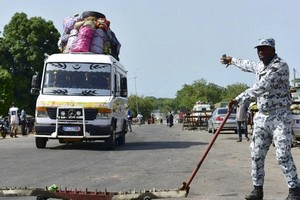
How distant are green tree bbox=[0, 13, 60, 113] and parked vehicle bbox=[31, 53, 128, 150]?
116 feet

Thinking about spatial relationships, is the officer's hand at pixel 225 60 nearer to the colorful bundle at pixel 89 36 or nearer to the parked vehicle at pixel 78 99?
the parked vehicle at pixel 78 99

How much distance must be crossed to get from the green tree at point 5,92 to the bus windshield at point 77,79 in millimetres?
27078

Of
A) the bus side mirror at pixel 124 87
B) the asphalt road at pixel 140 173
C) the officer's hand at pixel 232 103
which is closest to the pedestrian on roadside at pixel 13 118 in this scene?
the bus side mirror at pixel 124 87

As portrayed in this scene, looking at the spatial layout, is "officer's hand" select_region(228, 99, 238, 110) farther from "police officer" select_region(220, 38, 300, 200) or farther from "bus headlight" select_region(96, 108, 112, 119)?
"bus headlight" select_region(96, 108, 112, 119)

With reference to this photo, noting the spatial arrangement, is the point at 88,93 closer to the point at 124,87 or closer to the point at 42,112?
the point at 42,112

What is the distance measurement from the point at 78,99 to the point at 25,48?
39.0m

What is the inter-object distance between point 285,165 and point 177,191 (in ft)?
4.46

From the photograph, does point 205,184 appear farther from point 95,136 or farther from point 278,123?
point 95,136

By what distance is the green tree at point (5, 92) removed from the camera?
43.1 m

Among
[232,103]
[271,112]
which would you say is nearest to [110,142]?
[232,103]

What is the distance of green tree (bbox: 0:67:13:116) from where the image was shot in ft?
141

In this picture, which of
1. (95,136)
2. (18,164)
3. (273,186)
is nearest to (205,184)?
(273,186)

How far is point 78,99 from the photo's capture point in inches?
637

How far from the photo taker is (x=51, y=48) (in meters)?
55.8
